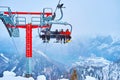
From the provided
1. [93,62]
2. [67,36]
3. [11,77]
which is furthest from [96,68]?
[11,77]

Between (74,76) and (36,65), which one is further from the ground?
(36,65)

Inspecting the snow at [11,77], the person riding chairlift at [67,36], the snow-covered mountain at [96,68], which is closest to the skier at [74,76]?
the snow-covered mountain at [96,68]

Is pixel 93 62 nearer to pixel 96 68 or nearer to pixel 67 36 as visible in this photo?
pixel 96 68

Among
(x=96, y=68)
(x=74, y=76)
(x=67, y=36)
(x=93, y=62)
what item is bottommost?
(x=74, y=76)

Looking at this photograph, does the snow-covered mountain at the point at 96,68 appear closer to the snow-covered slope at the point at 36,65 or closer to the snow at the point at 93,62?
the snow at the point at 93,62

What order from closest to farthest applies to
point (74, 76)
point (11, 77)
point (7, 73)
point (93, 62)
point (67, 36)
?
point (67, 36), point (11, 77), point (7, 73), point (74, 76), point (93, 62)

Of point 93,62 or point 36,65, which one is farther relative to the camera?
point 93,62

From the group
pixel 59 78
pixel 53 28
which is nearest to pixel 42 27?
pixel 53 28

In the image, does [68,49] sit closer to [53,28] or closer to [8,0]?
[53,28]

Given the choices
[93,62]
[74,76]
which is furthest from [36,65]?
[93,62]

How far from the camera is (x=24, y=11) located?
455 inches

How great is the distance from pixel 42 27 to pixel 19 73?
94 cm

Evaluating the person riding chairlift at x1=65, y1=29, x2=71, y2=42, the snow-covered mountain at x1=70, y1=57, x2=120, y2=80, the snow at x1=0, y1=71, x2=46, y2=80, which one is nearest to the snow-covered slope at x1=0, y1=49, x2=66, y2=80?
the snow at x1=0, y1=71, x2=46, y2=80

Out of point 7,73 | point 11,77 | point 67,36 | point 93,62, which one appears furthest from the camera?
point 93,62
